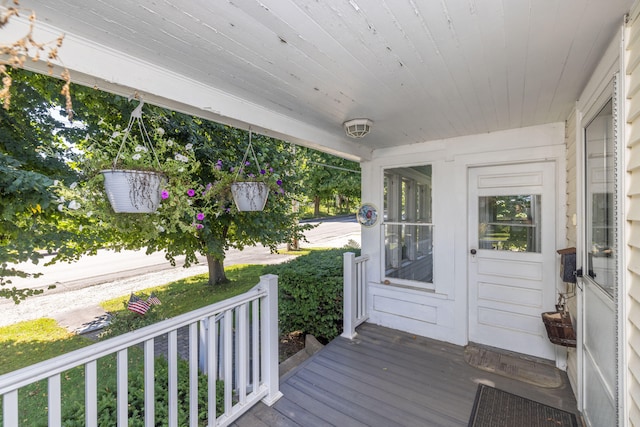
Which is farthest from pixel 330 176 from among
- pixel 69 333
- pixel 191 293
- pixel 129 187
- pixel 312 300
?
pixel 129 187

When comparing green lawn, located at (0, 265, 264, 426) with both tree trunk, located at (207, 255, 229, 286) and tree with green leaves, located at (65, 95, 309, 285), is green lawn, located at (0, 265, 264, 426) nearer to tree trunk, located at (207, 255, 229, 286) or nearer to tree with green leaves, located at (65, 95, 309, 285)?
tree trunk, located at (207, 255, 229, 286)

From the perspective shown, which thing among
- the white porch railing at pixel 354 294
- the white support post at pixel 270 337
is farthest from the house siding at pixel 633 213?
the white porch railing at pixel 354 294

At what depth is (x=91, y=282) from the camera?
7.34 metres

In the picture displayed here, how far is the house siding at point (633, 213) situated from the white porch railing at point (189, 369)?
194 cm

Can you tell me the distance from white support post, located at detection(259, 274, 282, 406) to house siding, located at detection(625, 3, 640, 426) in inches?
76.0

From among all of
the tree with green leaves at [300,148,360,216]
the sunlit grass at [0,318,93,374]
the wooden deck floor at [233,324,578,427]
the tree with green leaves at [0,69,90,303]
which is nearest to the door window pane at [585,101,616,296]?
the wooden deck floor at [233,324,578,427]

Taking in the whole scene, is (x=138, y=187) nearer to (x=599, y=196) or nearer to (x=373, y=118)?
(x=373, y=118)

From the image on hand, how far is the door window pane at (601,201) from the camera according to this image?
1573 mm

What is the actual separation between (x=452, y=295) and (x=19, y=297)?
4230 mm

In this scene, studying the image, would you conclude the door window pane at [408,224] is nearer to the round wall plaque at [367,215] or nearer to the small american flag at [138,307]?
the round wall plaque at [367,215]

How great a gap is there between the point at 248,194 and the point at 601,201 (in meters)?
2.21

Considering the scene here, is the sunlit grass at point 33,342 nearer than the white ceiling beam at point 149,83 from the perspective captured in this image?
No

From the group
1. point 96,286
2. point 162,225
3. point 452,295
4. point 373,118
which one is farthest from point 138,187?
point 96,286

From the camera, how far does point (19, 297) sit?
2.73 meters
